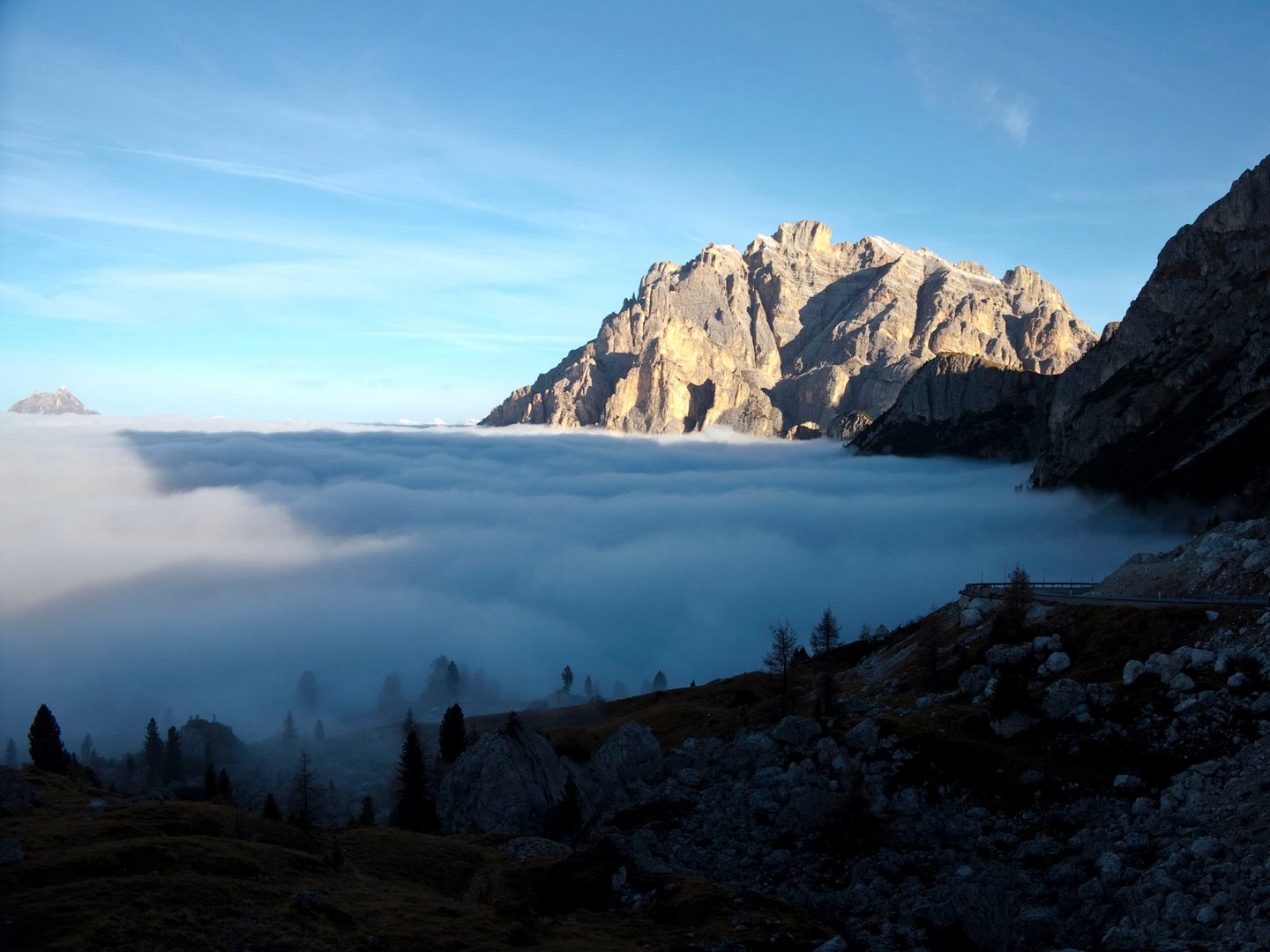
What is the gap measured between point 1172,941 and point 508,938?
31.2 meters

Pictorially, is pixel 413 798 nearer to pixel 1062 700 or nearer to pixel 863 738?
pixel 863 738

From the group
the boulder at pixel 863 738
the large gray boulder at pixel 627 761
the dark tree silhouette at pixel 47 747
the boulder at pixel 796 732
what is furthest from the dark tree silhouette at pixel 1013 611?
the dark tree silhouette at pixel 47 747

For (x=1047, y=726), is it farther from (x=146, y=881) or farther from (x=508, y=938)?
(x=146, y=881)

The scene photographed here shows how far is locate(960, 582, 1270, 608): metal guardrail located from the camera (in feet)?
255

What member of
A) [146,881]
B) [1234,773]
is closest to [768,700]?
[1234,773]

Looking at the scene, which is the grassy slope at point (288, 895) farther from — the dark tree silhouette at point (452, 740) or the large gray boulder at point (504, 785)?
the dark tree silhouette at point (452, 740)

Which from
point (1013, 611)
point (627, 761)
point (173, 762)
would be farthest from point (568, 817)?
point (173, 762)

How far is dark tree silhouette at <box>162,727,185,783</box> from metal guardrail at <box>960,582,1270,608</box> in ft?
466

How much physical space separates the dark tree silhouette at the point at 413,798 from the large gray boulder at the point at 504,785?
7.02 ft

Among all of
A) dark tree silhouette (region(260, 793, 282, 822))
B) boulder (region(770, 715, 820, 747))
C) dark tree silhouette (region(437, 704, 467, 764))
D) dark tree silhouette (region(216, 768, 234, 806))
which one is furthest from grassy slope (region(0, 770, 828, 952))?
dark tree silhouette (region(437, 704, 467, 764))

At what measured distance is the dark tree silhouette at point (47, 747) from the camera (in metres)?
94.8

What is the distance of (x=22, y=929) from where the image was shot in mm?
37188

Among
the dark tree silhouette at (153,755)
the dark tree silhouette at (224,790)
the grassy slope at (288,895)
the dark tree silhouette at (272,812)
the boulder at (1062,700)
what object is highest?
the boulder at (1062,700)

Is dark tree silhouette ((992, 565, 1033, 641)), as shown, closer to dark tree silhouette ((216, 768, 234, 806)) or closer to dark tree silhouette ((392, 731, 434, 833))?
dark tree silhouette ((392, 731, 434, 833))
